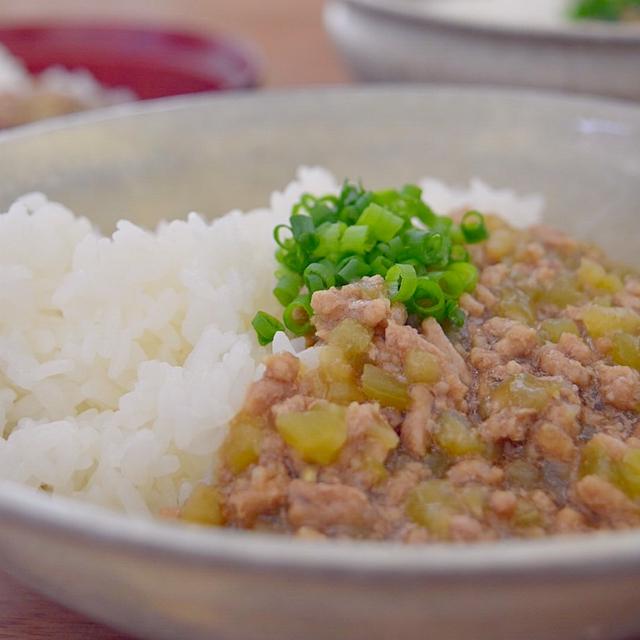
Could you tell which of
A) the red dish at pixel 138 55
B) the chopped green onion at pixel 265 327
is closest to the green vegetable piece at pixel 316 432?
the chopped green onion at pixel 265 327

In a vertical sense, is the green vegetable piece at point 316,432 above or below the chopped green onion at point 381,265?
below

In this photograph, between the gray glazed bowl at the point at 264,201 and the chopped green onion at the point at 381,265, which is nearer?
the gray glazed bowl at the point at 264,201

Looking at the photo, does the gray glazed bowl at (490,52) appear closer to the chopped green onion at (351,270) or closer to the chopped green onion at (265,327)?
the chopped green onion at (351,270)

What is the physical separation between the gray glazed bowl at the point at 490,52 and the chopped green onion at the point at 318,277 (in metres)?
2.17

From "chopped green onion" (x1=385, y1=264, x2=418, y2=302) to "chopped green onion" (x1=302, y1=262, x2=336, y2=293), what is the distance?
0.16 m

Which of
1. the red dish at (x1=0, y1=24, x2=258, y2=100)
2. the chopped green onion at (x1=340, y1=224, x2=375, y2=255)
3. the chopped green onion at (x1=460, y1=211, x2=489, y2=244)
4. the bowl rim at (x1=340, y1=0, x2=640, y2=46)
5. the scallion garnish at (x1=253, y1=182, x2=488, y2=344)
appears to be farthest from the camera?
the red dish at (x1=0, y1=24, x2=258, y2=100)

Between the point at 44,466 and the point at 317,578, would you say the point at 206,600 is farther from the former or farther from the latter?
the point at 44,466

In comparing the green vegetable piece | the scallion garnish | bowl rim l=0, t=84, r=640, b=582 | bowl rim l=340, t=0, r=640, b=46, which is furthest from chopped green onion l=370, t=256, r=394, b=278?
bowl rim l=340, t=0, r=640, b=46

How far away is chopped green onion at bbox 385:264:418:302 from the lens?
245 centimetres

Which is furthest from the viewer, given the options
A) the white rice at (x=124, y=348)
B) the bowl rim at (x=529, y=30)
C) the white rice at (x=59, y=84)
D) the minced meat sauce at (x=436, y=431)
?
the white rice at (x=59, y=84)

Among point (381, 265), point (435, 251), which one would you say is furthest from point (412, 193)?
point (381, 265)

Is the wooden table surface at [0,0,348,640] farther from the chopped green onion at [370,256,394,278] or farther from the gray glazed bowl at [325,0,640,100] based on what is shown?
the chopped green onion at [370,256,394,278]

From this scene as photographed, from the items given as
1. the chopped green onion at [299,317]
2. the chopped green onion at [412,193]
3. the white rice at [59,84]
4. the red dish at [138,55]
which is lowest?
the white rice at [59,84]

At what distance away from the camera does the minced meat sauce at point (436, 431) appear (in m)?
2.04
